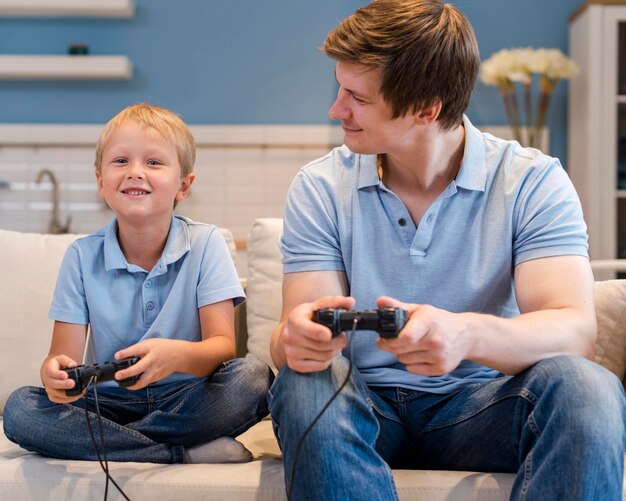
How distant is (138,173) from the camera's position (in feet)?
5.32

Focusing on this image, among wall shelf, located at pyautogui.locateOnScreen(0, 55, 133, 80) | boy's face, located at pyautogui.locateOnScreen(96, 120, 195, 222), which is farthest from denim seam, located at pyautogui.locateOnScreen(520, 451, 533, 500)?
wall shelf, located at pyautogui.locateOnScreen(0, 55, 133, 80)

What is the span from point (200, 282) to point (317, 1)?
2834 millimetres

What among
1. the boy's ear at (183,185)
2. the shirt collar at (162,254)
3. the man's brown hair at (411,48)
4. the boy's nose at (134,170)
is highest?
the man's brown hair at (411,48)

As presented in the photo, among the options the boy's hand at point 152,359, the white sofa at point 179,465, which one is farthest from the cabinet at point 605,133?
the boy's hand at point 152,359

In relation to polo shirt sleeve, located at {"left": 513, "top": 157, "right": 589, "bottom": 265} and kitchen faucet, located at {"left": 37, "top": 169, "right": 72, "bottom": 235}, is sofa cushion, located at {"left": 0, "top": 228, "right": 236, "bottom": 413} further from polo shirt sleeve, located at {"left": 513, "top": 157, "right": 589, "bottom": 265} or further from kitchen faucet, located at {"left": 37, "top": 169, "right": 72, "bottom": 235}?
kitchen faucet, located at {"left": 37, "top": 169, "right": 72, "bottom": 235}

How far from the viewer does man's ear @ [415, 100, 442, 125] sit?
1451 mm

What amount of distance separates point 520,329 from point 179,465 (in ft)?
1.98

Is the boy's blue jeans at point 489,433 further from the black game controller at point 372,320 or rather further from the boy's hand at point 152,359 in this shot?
the boy's hand at point 152,359

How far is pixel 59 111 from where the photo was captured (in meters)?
4.12

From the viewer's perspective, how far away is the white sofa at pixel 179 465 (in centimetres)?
132

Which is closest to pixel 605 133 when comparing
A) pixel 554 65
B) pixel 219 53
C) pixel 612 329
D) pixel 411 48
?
pixel 554 65

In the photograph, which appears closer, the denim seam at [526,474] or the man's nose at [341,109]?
the denim seam at [526,474]

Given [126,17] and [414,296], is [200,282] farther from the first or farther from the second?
[126,17]

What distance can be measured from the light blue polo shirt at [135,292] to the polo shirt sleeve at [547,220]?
21.6 inches
